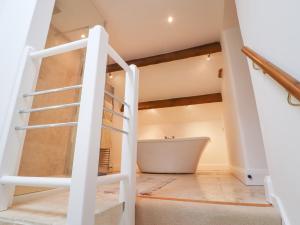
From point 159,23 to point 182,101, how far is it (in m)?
2.91

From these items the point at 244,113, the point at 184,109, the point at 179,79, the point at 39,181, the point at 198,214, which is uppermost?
the point at 179,79

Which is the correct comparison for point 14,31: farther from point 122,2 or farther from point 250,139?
point 250,139

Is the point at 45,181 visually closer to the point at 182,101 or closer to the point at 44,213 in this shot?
the point at 44,213

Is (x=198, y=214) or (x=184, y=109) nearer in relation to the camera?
(x=198, y=214)

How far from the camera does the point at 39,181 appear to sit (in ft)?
2.62

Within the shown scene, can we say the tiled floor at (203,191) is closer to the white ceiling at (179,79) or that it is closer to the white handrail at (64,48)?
the white handrail at (64,48)

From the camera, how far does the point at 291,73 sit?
0.67m

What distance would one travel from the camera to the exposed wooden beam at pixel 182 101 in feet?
16.9

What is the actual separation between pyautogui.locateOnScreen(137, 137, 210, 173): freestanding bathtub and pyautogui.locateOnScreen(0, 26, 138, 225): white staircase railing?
7.32ft

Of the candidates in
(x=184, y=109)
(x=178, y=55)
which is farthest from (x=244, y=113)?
(x=184, y=109)

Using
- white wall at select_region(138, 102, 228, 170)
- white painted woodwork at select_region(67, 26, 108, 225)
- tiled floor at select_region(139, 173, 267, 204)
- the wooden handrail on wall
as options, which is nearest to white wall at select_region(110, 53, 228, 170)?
white wall at select_region(138, 102, 228, 170)

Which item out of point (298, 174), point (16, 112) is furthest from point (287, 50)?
point (16, 112)

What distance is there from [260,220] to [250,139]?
1.17 metres

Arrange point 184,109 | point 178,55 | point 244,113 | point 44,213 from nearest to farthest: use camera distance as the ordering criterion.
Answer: point 44,213, point 244,113, point 178,55, point 184,109
